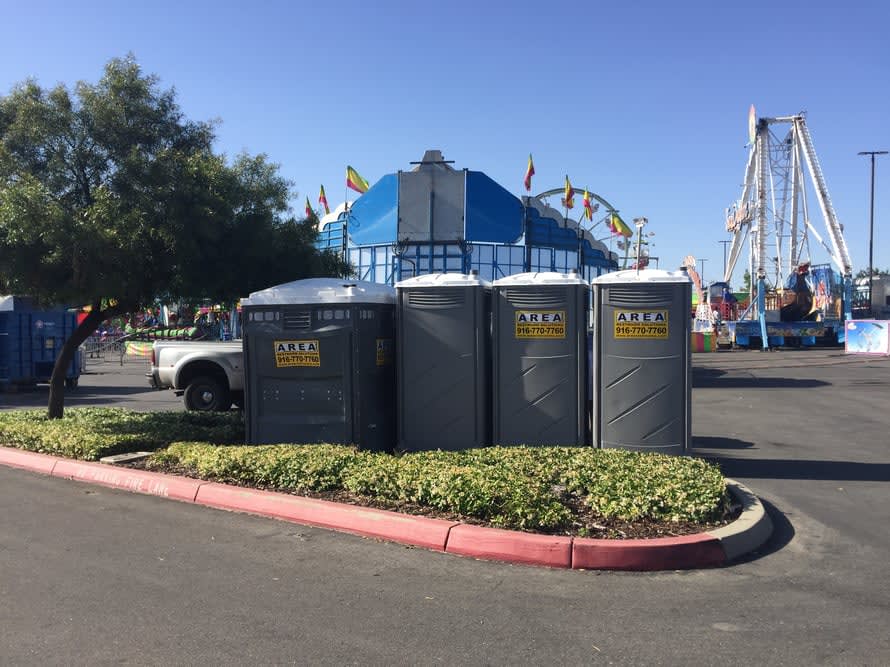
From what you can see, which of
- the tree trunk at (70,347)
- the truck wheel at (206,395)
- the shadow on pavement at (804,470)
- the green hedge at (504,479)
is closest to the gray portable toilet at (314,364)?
the green hedge at (504,479)

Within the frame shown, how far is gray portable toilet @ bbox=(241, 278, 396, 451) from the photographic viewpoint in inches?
344

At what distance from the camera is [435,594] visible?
4941mm

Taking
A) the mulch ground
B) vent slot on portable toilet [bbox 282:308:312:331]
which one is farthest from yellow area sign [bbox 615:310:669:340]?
vent slot on portable toilet [bbox 282:308:312:331]

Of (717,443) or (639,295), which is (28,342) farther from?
(639,295)

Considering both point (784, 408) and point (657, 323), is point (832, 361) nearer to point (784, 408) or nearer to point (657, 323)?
point (784, 408)

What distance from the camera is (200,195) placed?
9422 mm

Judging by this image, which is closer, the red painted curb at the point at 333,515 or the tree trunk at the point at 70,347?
the red painted curb at the point at 333,515

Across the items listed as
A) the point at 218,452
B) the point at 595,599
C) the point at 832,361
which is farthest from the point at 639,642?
the point at 832,361

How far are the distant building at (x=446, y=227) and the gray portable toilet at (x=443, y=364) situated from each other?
13.1m

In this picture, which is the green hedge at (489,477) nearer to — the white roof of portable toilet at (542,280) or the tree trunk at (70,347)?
the white roof of portable toilet at (542,280)

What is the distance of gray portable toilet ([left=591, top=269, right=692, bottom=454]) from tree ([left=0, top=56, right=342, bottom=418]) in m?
5.00

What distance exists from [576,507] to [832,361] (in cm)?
2934

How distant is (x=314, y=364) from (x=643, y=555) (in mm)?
4603

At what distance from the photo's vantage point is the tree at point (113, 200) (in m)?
9.05
